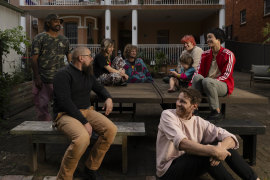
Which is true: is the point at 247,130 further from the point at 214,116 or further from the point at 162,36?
the point at 162,36

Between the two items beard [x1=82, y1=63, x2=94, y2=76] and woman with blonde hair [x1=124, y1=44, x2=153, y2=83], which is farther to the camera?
woman with blonde hair [x1=124, y1=44, x2=153, y2=83]

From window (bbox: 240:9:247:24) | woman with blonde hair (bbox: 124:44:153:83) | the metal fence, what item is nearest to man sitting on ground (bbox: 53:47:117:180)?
woman with blonde hair (bbox: 124:44:153:83)

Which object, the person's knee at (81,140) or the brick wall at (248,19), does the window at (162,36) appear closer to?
the brick wall at (248,19)

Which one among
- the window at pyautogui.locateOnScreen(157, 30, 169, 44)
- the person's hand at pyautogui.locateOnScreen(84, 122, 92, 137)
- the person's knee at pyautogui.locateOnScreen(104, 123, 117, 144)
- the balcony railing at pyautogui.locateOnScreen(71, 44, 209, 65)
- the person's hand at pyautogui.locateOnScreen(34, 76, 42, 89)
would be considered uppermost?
the window at pyautogui.locateOnScreen(157, 30, 169, 44)

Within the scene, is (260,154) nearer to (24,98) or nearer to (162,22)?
(24,98)

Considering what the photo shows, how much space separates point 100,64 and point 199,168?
288cm

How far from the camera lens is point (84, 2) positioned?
19641mm

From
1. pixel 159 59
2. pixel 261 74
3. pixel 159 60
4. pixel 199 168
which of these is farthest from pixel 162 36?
pixel 199 168

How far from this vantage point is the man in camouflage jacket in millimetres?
4742

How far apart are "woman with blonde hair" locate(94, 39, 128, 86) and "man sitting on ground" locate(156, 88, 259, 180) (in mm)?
2233

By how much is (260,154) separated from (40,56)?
3.66 metres

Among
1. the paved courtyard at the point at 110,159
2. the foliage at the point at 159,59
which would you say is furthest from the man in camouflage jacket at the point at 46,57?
the foliage at the point at 159,59

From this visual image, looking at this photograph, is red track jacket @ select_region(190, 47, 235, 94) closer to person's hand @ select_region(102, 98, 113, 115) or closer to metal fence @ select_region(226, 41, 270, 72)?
person's hand @ select_region(102, 98, 113, 115)

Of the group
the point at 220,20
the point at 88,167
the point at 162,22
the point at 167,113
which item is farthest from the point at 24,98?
the point at 162,22
